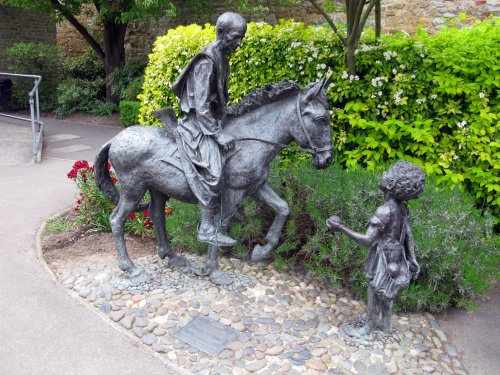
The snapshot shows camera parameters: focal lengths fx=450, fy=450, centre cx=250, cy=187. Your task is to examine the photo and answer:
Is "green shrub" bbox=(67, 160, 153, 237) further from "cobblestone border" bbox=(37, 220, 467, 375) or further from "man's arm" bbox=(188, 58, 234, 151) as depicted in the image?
"man's arm" bbox=(188, 58, 234, 151)

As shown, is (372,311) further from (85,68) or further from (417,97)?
(85,68)

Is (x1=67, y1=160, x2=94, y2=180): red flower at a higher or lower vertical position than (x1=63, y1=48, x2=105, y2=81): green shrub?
lower

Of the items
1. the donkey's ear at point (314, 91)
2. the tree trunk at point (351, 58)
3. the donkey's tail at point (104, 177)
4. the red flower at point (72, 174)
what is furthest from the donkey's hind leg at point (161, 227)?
the tree trunk at point (351, 58)

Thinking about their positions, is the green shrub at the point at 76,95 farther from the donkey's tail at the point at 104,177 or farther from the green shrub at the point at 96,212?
the donkey's tail at the point at 104,177

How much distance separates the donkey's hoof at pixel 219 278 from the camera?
485 cm

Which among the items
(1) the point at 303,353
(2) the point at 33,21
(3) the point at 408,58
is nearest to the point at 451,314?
(1) the point at 303,353

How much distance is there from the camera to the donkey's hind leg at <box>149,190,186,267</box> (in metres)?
4.92

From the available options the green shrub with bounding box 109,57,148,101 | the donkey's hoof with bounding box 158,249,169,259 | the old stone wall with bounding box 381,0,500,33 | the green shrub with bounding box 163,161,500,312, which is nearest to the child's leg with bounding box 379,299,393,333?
the green shrub with bounding box 163,161,500,312

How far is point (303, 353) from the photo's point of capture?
3.92 metres

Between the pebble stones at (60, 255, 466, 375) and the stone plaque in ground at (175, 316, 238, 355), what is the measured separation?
2.0 inches

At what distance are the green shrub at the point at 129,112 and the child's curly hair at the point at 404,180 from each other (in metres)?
11.5

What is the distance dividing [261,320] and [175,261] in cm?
135

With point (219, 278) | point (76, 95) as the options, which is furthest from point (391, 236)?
point (76, 95)

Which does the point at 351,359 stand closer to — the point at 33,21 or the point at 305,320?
the point at 305,320
